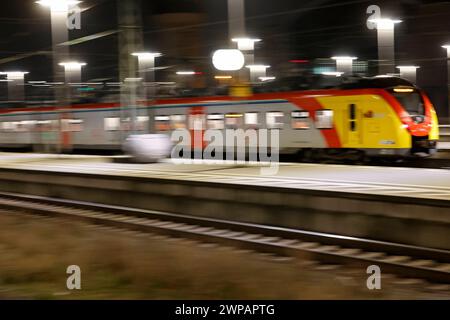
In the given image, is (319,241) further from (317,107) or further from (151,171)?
(317,107)

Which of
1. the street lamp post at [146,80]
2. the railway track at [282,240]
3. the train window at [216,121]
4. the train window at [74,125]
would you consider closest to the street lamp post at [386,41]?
the train window at [216,121]

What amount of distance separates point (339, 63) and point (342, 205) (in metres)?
13.6

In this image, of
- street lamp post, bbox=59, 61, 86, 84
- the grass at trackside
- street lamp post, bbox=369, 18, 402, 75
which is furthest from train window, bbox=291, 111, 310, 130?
the grass at trackside

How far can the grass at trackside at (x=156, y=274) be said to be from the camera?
608 centimetres

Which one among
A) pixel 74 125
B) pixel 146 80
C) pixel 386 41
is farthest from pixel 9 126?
pixel 386 41

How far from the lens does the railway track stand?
7834 mm

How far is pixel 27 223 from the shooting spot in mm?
11766

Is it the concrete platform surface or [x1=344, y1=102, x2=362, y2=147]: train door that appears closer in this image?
the concrete platform surface

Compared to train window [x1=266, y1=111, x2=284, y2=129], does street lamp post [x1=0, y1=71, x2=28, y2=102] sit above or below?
above

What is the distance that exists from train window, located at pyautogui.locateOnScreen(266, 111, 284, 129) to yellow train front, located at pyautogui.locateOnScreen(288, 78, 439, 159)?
1.71 m

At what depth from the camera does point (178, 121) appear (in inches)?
987

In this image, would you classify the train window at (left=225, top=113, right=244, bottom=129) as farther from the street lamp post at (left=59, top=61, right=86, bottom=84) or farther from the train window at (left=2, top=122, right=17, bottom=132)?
the train window at (left=2, top=122, right=17, bottom=132)
